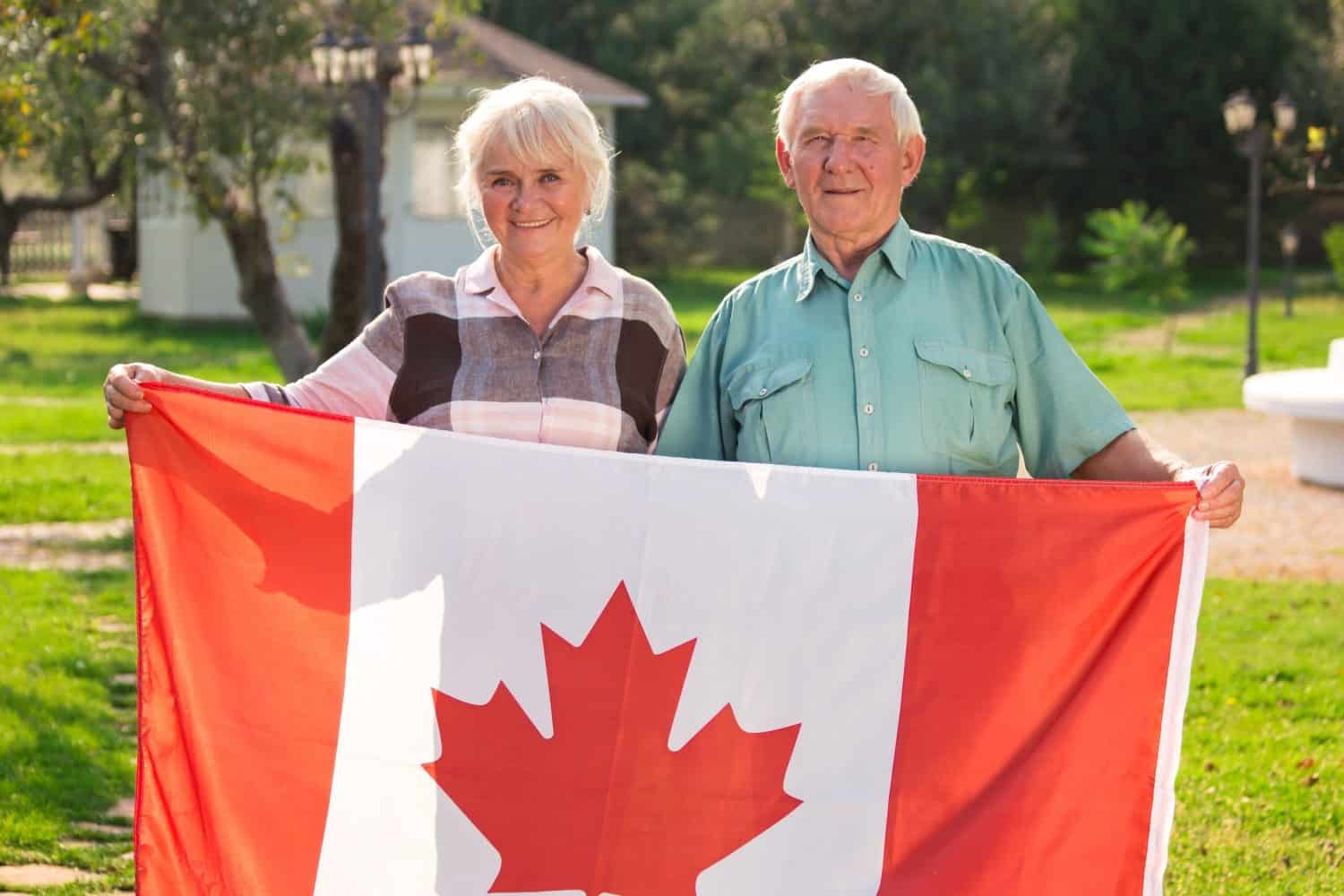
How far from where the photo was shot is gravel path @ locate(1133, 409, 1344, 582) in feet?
33.7

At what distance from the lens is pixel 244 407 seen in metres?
4.00

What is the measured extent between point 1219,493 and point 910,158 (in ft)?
3.38

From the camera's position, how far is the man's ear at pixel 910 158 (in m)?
3.89

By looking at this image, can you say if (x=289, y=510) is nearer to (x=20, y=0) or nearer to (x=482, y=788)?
(x=482, y=788)

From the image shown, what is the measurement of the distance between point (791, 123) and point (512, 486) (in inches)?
41.7

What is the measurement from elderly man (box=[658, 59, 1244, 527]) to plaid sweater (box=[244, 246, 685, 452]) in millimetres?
288

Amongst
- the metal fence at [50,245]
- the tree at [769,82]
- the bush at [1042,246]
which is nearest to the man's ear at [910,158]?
the tree at [769,82]

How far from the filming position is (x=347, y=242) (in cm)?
1388

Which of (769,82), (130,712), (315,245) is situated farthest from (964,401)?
(769,82)

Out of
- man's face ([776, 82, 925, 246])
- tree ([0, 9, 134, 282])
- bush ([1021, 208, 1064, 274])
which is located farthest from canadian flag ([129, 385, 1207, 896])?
bush ([1021, 208, 1064, 274])

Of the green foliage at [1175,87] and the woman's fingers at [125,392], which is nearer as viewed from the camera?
the woman's fingers at [125,392]

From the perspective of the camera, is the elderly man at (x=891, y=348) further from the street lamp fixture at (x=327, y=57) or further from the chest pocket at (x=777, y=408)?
the street lamp fixture at (x=327, y=57)

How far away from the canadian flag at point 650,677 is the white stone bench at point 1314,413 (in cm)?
956

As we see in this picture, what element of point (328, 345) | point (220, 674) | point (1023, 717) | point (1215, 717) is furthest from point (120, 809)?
point (328, 345)
